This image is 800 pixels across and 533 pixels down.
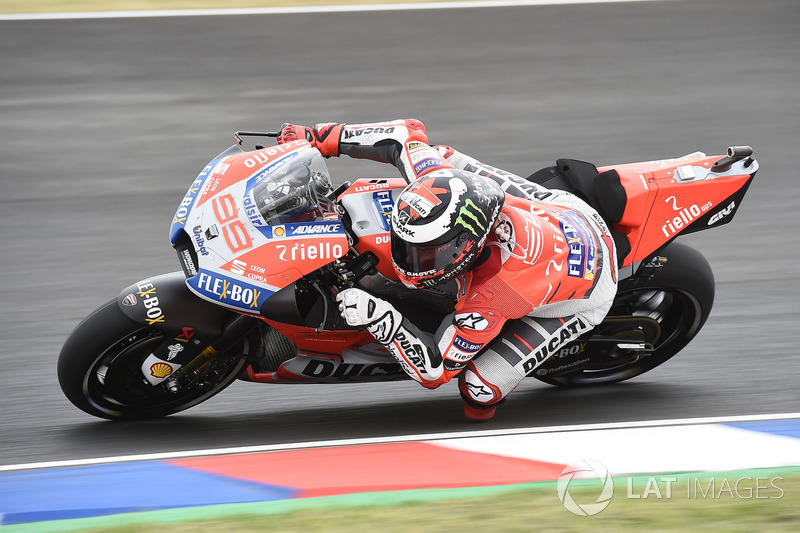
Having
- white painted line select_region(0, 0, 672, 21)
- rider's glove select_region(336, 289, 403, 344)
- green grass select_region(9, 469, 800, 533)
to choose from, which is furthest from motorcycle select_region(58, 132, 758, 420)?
white painted line select_region(0, 0, 672, 21)

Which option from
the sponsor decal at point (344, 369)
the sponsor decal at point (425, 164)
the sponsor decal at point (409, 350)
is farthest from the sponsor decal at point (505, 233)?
the sponsor decal at point (344, 369)

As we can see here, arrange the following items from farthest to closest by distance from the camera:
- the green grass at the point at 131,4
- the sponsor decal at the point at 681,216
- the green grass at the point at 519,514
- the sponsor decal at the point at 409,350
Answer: the green grass at the point at 131,4
the sponsor decal at the point at 681,216
the sponsor decal at the point at 409,350
the green grass at the point at 519,514

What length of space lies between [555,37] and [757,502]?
7901mm

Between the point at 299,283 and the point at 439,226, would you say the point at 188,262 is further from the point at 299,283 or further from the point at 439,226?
the point at 439,226

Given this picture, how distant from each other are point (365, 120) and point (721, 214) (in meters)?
4.75

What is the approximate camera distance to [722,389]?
5531 mm

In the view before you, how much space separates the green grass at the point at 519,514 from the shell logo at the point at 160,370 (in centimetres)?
99

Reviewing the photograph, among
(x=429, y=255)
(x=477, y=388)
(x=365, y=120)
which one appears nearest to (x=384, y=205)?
(x=429, y=255)

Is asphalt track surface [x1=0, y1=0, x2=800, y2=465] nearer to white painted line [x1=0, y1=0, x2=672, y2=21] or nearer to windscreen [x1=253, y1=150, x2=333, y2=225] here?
white painted line [x1=0, y1=0, x2=672, y2=21]

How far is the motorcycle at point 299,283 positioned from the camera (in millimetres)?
4352

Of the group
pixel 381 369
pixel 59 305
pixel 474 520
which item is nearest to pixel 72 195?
pixel 59 305

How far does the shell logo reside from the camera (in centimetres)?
469

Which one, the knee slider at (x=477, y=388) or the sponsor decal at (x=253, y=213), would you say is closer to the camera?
the sponsor decal at (x=253, y=213)

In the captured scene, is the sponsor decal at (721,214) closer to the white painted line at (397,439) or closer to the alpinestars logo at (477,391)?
the white painted line at (397,439)
